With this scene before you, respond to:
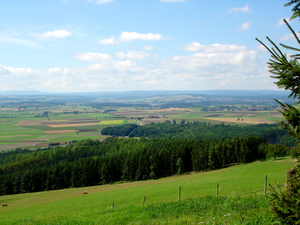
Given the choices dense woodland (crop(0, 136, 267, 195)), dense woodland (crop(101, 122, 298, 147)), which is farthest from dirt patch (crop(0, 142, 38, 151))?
dense woodland (crop(101, 122, 298, 147))

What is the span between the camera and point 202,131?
486 ft

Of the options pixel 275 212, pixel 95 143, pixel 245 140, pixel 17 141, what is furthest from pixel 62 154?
pixel 275 212

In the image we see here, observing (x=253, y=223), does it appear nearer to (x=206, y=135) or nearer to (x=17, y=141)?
(x=206, y=135)

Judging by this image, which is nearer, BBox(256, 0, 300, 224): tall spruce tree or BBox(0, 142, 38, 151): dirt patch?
BBox(256, 0, 300, 224): tall spruce tree

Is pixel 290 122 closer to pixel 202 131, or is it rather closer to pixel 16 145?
pixel 16 145

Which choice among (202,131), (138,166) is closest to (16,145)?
(138,166)

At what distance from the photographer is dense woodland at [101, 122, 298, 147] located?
399 ft

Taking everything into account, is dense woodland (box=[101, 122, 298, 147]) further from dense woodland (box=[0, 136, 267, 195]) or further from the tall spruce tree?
the tall spruce tree

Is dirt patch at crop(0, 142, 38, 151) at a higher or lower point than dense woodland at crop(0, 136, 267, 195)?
lower

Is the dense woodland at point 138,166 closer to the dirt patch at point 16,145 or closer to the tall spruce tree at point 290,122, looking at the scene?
the dirt patch at point 16,145

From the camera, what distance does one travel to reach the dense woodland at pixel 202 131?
122m

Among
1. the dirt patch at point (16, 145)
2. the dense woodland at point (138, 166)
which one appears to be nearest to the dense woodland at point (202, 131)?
the dirt patch at point (16, 145)

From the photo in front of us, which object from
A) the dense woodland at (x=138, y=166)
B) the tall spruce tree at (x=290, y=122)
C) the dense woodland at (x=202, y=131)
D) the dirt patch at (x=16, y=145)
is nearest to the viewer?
the tall spruce tree at (x=290, y=122)

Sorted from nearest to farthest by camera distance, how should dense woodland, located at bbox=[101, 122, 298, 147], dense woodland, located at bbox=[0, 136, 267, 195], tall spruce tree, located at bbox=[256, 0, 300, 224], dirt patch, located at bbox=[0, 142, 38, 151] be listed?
tall spruce tree, located at bbox=[256, 0, 300, 224]
dense woodland, located at bbox=[0, 136, 267, 195]
dirt patch, located at bbox=[0, 142, 38, 151]
dense woodland, located at bbox=[101, 122, 298, 147]
